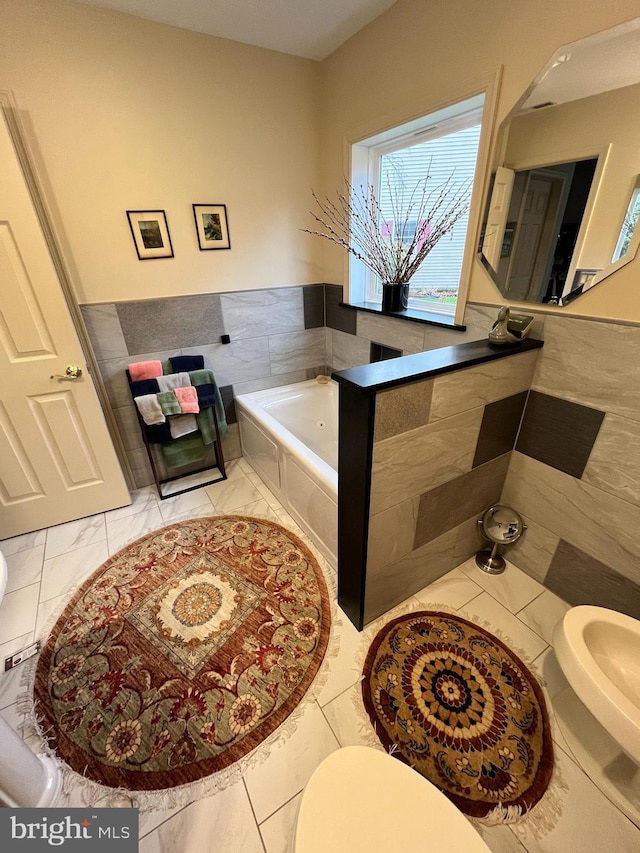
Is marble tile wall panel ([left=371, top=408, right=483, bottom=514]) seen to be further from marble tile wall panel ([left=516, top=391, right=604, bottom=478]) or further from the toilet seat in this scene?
the toilet seat

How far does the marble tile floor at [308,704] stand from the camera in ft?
3.33

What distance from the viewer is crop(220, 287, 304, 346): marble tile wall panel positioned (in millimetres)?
2406

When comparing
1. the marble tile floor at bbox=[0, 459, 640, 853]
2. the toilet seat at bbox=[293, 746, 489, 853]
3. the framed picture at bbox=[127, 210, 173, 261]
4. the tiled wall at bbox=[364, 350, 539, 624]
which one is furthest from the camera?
the framed picture at bbox=[127, 210, 173, 261]

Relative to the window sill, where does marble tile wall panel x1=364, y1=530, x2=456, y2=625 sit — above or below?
below

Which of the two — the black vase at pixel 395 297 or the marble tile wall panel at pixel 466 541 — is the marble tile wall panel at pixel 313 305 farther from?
the marble tile wall panel at pixel 466 541

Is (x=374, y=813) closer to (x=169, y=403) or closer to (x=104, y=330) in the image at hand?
(x=169, y=403)

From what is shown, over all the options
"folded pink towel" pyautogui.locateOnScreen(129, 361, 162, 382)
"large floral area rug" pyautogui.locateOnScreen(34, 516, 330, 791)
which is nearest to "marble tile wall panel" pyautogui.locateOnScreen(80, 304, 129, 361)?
"folded pink towel" pyautogui.locateOnScreen(129, 361, 162, 382)

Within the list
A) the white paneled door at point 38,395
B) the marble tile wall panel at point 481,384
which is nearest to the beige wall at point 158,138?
the white paneled door at point 38,395

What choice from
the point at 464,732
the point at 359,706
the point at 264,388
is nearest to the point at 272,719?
the point at 359,706

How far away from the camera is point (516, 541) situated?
180cm

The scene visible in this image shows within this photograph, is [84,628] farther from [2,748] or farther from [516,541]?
[516,541]

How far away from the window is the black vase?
5.7 inches

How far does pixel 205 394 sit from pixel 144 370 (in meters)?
0.39

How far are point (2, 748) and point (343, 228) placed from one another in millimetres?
2880
